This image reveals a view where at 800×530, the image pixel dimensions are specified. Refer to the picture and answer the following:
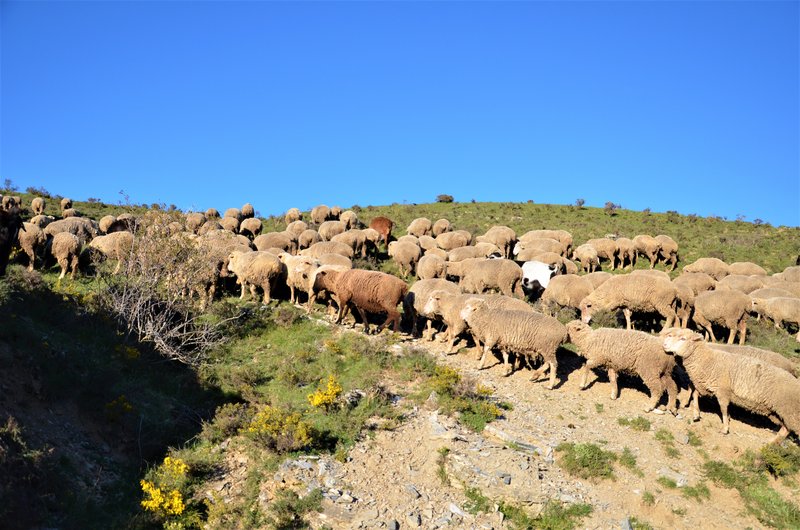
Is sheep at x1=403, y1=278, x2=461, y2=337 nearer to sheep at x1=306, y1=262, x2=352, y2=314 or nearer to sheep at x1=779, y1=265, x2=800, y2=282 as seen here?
sheep at x1=306, y1=262, x2=352, y2=314

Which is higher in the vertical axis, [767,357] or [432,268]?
[432,268]

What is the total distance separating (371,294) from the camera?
57.1 feet

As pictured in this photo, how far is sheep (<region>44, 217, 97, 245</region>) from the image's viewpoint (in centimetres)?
2316

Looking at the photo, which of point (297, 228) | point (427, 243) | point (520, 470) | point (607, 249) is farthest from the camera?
point (297, 228)

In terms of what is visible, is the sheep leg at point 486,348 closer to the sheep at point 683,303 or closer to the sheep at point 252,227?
the sheep at point 683,303

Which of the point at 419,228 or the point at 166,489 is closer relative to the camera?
the point at 166,489

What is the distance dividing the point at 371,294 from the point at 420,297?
163 centimetres

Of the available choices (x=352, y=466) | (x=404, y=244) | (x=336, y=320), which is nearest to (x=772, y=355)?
(x=352, y=466)

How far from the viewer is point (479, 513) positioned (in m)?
9.70

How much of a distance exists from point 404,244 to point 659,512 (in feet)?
62.1

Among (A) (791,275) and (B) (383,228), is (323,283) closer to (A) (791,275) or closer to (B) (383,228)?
(B) (383,228)

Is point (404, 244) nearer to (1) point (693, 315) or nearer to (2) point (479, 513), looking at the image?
(1) point (693, 315)

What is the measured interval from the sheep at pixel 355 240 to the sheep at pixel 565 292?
11.3 metres

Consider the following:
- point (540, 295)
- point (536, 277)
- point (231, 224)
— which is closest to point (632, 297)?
point (540, 295)
